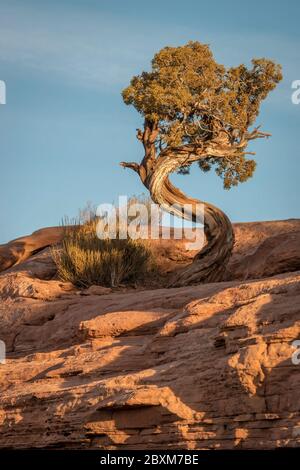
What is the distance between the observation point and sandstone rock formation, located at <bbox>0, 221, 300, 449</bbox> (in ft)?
34.9

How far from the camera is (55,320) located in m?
15.8

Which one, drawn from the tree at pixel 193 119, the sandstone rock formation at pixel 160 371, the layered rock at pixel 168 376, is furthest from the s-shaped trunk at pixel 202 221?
the layered rock at pixel 168 376

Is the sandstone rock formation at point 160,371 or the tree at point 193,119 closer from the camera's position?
the sandstone rock formation at point 160,371

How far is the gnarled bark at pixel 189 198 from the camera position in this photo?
61.2 ft

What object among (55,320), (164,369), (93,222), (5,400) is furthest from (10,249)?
(164,369)

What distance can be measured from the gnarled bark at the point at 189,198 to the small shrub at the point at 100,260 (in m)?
1.04

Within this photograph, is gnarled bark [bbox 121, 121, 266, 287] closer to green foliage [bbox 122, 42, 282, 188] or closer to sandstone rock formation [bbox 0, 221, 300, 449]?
green foliage [bbox 122, 42, 282, 188]

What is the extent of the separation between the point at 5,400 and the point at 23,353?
2.54 metres

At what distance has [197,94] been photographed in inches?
744

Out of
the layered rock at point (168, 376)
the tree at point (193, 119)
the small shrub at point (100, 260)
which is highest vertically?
the tree at point (193, 119)

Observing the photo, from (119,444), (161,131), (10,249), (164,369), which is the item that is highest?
(161,131)

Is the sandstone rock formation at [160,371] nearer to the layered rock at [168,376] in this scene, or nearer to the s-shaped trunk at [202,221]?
the layered rock at [168,376]

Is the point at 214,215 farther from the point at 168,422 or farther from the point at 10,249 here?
the point at 168,422
